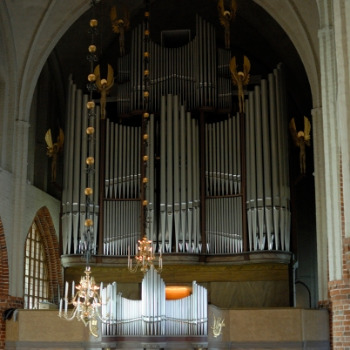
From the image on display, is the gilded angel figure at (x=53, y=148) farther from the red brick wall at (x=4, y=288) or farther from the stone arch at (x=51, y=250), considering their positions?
the red brick wall at (x=4, y=288)

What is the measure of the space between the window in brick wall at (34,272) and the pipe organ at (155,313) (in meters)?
5.36

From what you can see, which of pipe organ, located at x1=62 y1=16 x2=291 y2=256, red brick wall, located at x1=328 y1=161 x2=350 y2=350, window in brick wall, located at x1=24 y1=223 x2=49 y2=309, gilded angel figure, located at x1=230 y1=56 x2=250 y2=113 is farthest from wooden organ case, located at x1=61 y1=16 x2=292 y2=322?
red brick wall, located at x1=328 y1=161 x2=350 y2=350

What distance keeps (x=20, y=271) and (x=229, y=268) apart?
5.36 metres

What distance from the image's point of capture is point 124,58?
22.8 metres

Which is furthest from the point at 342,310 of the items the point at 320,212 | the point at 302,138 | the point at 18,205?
the point at 18,205

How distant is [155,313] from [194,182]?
14.0ft

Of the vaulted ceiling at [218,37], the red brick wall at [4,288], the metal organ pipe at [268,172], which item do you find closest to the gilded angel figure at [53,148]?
the red brick wall at [4,288]

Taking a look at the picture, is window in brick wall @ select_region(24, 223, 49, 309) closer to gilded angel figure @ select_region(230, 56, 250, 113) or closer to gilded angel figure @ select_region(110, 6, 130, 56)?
gilded angel figure @ select_region(110, 6, 130, 56)

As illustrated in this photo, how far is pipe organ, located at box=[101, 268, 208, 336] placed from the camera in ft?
59.2

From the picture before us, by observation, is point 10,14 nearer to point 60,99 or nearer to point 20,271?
point 60,99

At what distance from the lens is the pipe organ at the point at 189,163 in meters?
20.6

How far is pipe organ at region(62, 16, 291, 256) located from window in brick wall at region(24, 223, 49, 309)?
9.07 ft

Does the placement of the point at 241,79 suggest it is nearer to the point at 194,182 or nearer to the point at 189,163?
the point at 189,163

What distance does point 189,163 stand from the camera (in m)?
21.1
